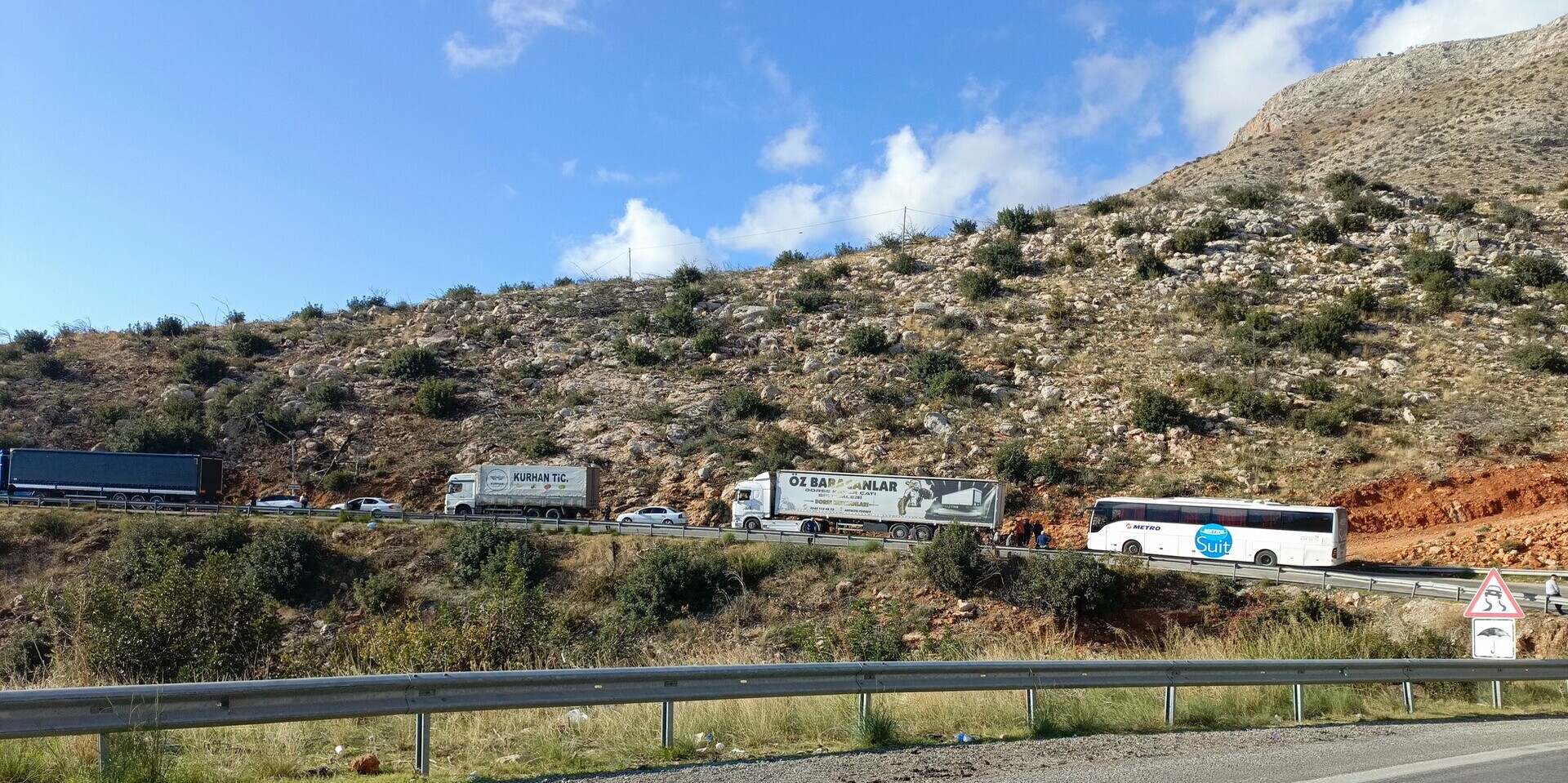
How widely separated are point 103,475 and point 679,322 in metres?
29.0

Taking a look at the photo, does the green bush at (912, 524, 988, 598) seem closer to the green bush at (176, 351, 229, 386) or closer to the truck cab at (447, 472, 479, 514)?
the truck cab at (447, 472, 479, 514)

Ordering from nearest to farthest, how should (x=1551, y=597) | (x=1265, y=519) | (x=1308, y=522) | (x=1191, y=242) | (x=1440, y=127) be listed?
(x=1551, y=597)
(x=1308, y=522)
(x=1265, y=519)
(x=1191, y=242)
(x=1440, y=127)

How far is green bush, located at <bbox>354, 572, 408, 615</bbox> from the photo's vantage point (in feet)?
101

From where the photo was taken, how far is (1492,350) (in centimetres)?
4228

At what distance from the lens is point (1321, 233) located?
53.5m

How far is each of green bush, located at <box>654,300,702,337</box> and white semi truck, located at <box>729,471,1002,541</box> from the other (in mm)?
20137

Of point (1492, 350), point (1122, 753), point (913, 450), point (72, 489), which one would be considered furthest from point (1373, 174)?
point (72, 489)

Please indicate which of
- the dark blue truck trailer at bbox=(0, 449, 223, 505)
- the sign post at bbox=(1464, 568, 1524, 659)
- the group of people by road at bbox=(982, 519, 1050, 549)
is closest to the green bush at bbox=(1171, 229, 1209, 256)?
the group of people by road at bbox=(982, 519, 1050, 549)

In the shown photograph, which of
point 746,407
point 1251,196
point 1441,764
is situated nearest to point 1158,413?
point 746,407

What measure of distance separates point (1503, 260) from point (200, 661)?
57.4 m

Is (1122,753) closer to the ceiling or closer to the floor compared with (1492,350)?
closer to the floor

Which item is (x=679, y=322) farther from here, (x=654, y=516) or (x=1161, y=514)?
(x=1161, y=514)

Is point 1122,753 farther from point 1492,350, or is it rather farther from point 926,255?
point 926,255

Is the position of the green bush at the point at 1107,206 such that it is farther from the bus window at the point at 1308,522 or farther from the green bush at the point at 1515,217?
the bus window at the point at 1308,522
